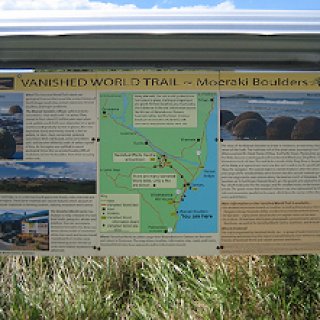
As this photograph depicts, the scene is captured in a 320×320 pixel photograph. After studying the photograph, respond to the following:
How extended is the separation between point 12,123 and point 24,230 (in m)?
0.70

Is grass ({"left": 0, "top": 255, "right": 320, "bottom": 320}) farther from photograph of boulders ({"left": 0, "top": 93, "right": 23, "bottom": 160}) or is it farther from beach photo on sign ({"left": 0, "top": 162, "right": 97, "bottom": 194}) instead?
photograph of boulders ({"left": 0, "top": 93, "right": 23, "bottom": 160})

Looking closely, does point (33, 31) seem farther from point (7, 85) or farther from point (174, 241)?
point (174, 241)

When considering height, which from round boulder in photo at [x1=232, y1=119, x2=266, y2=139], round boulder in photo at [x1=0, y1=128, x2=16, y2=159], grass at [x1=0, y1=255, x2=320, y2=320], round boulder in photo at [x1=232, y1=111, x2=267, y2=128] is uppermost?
round boulder in photo at [x1=232, y1=111, x2=267, y2=128]

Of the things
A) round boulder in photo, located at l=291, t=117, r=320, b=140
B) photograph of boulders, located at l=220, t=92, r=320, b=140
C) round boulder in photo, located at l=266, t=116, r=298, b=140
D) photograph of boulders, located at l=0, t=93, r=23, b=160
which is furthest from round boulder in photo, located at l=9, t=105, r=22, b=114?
round boulder in photo, located at l=291, t=117, r=320, b=140

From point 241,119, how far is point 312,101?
0.48 metres

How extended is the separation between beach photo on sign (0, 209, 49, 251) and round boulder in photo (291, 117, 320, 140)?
5.52ft

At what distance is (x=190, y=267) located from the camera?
4441mm

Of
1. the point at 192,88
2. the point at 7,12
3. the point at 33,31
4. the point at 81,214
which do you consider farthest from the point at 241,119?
the point at 7,12

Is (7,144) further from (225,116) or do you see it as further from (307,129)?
(307,129)


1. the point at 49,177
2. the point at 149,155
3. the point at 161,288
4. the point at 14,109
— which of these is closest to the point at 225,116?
the point at 149,155

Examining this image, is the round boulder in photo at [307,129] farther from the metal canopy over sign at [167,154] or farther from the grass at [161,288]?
the grass at [161,288]

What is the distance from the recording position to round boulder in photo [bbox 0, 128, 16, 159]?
2848mm

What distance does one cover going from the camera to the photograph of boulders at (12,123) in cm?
284

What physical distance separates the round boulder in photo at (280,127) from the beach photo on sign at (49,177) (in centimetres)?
115
